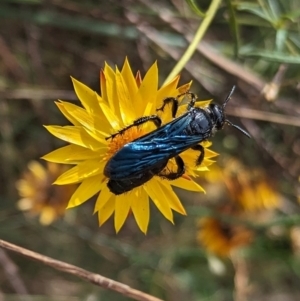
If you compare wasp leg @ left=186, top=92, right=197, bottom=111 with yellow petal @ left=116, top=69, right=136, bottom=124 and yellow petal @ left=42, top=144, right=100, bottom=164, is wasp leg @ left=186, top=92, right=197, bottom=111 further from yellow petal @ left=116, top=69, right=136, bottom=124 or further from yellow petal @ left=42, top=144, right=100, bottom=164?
yellow petal @ left=42, top=144, right=100, bottom=164

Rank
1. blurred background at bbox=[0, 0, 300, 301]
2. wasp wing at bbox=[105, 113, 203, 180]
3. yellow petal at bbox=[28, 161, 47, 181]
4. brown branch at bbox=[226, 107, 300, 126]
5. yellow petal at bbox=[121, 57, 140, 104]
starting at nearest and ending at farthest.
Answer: wasp wing at bbox=[105, 113, 203, 180] → yellow petal at bbox=[121, 57, 140, 104] → brown branch at bbox=[226, 107, 300, 126] → blurred background at bbox=[0, 0, 300, 301] → yellow petal at bbox=[28, 161, 47, 181]

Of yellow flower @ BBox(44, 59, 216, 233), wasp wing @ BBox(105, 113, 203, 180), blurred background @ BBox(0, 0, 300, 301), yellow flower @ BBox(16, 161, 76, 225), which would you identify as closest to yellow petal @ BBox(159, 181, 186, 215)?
yellow flower @ BBox(44, 59, 216, 233)

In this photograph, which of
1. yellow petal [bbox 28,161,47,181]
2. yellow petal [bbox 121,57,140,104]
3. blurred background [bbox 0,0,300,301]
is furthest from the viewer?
yellow petal [bbox 28,161,47,181]

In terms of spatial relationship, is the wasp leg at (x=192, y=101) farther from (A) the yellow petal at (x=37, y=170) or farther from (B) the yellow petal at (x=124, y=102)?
(A) the yellow petal at (x=37, y=170)

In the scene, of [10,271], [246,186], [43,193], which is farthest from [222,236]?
[10,271]

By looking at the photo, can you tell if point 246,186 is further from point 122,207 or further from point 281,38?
point 122,207

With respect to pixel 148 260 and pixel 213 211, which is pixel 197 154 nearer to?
pixel 213 211

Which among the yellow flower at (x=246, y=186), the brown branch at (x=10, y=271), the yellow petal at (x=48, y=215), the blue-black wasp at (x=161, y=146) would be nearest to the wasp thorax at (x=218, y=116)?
the blue-black wasp at (x=161, y=146)
